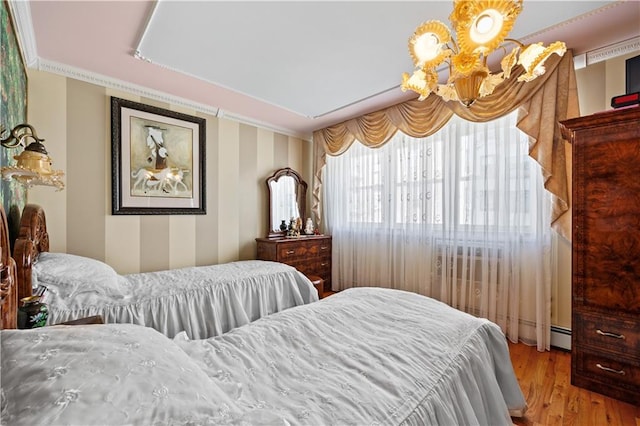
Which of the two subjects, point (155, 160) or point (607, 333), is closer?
point (607, 333)

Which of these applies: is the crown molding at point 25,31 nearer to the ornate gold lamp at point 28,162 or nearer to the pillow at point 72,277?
the ornate gold lamp at point 28,162

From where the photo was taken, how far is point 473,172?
2.83 m

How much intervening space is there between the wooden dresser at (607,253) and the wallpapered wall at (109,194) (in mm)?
3420

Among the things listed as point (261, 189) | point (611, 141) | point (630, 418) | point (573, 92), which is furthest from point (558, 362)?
point (261, 189)

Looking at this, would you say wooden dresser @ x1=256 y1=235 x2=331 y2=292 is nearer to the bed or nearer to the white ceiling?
the bed

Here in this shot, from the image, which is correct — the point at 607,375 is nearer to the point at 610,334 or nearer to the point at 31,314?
the point at 610,334

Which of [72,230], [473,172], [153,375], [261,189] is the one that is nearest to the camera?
[153,375]

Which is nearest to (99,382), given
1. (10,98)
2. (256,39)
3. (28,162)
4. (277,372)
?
(277,372)

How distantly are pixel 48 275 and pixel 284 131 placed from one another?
3.29 meters

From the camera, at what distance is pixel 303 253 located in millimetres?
3918

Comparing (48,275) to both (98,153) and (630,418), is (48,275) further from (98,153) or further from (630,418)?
(630,418)

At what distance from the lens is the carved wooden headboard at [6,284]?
0.96 m

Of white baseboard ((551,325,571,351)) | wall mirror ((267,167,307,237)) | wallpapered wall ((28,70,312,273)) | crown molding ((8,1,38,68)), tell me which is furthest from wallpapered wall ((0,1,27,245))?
white baseboard ((551,325,571,351))

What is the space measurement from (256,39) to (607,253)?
284 cm
